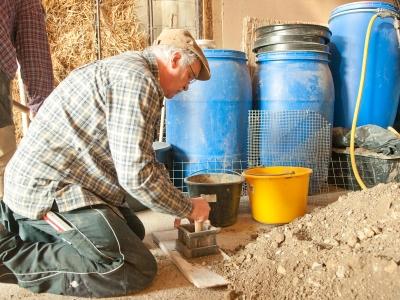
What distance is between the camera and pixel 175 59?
1531mm

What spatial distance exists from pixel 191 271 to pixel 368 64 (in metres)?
2.46

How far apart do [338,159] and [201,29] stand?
1843 millimetres

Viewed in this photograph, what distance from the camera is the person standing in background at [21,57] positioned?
1.99 m

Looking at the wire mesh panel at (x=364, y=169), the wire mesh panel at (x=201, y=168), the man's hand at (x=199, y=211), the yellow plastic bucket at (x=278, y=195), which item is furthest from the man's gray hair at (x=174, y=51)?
the wire mesh panel at (x=364, y=169)

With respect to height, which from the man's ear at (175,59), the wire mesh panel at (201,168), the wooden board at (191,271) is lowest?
the wooden board at (191,271)

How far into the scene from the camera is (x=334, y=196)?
2977mm

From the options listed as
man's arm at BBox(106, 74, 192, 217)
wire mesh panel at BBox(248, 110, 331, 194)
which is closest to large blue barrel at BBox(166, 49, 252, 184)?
wire mesh panel at BBox(248, 110, 331, 194)

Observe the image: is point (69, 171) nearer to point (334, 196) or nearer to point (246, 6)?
point (334, 196)

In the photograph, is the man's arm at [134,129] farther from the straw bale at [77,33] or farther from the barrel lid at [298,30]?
the straw bale at [77,33]

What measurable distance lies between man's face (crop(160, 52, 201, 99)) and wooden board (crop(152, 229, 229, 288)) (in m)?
0.78

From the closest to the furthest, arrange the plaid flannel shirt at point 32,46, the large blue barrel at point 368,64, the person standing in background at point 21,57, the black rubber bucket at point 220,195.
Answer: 1. the person standing in background at point 21,57
2. the plaid flannel shirt at point 32,46
3. the black rubber bucket at point 220,195
4. the large blue barrel at point 368,64

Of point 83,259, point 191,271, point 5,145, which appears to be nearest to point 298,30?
point 191,271

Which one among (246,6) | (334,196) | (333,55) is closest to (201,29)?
(246,6)

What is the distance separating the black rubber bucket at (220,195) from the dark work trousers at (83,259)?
2.51 feet
